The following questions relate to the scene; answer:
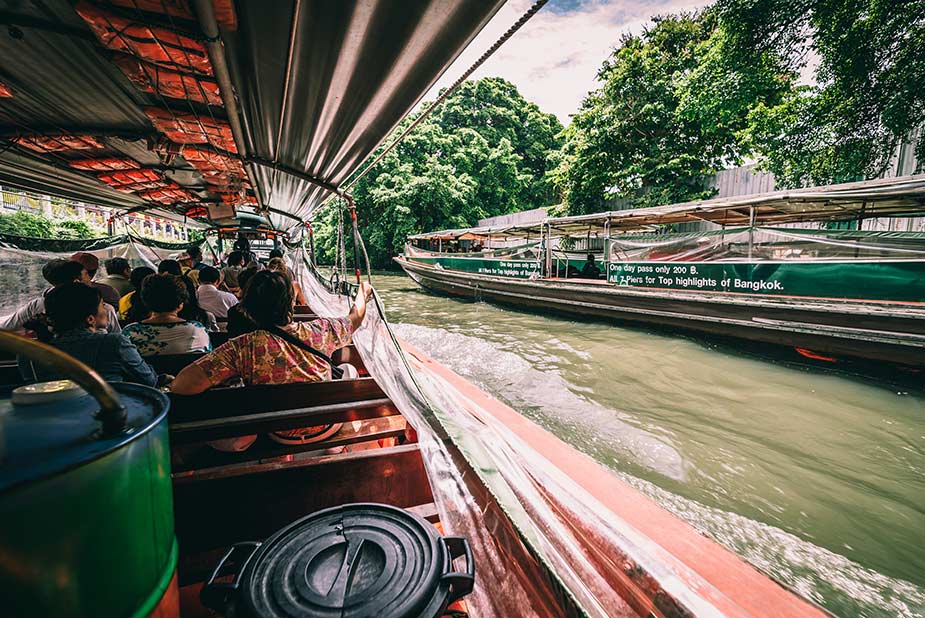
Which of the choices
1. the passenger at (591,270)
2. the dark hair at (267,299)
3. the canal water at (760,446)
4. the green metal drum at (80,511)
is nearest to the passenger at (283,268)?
the canal water at (760,446)

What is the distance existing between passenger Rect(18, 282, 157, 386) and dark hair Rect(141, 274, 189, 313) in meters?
0.40

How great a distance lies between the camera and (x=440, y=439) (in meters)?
1.59

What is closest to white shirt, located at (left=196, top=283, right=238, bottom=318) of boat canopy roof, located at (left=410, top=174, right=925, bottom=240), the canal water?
the canal water

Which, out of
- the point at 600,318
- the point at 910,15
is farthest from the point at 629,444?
the point at 910,15

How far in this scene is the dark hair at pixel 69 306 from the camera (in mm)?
1993

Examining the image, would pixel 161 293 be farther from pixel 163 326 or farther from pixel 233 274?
pixel 233 274

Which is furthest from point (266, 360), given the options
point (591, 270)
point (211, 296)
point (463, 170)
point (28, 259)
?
point (463, 170)

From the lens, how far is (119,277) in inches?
193

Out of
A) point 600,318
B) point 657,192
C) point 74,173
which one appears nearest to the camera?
point 74,173

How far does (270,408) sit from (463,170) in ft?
74.9

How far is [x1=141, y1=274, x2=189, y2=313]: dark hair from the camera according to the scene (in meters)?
2.51

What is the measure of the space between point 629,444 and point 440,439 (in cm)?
312

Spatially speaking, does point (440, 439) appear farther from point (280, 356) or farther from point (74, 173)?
point (74, 173)

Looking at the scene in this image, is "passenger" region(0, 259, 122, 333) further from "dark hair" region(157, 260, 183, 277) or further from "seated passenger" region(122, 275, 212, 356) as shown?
"seated passenger" region(122, 275, 212, 356)
